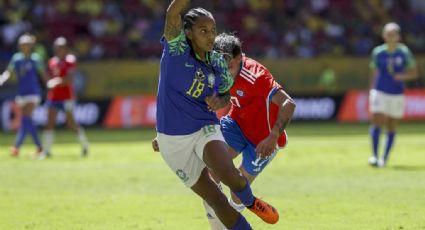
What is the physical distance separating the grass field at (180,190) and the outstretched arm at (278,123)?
2.10 m

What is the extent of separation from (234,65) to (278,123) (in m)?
1.01

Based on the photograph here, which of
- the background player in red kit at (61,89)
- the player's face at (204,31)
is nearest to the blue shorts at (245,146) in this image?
the player's face at (204,31)

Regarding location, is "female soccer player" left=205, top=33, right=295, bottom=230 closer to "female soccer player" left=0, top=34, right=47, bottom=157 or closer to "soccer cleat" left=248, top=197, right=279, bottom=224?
"soccer cleat" left=248, top=197, right=279, bottom=224

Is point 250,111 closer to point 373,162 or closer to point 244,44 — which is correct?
point 373,162

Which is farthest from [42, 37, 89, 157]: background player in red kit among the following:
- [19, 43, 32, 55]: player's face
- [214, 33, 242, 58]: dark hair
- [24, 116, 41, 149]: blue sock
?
[214, 33, 242, 58]: dark hair

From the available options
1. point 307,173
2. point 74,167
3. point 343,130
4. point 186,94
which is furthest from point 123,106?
point 186,94

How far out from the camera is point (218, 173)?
8.09 m

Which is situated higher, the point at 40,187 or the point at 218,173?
the point at 218,173

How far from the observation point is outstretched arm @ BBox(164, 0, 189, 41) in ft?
25.4

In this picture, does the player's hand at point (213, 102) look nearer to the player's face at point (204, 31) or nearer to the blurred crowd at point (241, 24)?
the player's face at point (204, 31)

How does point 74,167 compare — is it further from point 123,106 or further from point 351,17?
point 351,17

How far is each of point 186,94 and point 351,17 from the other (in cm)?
3234

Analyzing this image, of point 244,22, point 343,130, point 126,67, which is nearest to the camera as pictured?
point 343,130

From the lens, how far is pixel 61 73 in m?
20.6
